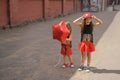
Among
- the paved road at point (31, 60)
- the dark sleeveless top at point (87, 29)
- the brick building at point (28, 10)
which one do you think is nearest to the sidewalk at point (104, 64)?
the paved road at point (31, 60)

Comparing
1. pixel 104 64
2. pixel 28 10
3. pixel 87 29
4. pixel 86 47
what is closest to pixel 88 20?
pixel 87 29

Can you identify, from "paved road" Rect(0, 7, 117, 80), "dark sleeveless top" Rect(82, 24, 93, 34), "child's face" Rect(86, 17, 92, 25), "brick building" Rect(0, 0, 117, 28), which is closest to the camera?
"paved road" Rect(0, 7, 117, 80)

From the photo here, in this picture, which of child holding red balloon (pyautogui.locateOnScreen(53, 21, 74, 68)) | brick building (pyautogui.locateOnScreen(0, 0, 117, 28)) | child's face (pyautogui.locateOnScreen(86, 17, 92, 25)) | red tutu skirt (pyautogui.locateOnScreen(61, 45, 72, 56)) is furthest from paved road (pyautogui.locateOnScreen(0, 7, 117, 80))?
brick building (pyautogui.locateOnScreen(0, 0, 117, 28))

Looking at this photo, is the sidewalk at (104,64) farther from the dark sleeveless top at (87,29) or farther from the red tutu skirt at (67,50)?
the dark sleeveless top at (87,29)

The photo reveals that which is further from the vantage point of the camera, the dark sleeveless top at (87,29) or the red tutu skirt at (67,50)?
the red tutu skirt at (67,50)

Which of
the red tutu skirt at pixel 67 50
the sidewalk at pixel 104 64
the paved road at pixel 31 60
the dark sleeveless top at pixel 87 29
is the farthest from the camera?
the red tutu skirt at pixel 67 50

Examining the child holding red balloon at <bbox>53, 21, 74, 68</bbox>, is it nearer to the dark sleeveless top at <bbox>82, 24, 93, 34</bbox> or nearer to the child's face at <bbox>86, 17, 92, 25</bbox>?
the dark sleeveless top at <bbox>82, 24, 93, 34</bbox>

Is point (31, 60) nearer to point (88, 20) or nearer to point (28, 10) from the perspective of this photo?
Answer: point (88, 20)

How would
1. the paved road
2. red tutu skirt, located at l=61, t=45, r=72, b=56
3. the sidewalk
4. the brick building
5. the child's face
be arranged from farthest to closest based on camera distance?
1. the brick building
2. red tutu skirt, located at l=61, t=45, r=72, b=56
3. the child's face
4. the paved road
5. the sidewalk

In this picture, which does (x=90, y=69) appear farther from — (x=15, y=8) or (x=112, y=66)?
(x=15, y=8)

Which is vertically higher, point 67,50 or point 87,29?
point 87,29

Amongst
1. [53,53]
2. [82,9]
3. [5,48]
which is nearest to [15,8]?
[5,48]

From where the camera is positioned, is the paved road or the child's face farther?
the child's face

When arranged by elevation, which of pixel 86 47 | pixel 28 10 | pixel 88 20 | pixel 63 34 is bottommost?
pixel 86 47
